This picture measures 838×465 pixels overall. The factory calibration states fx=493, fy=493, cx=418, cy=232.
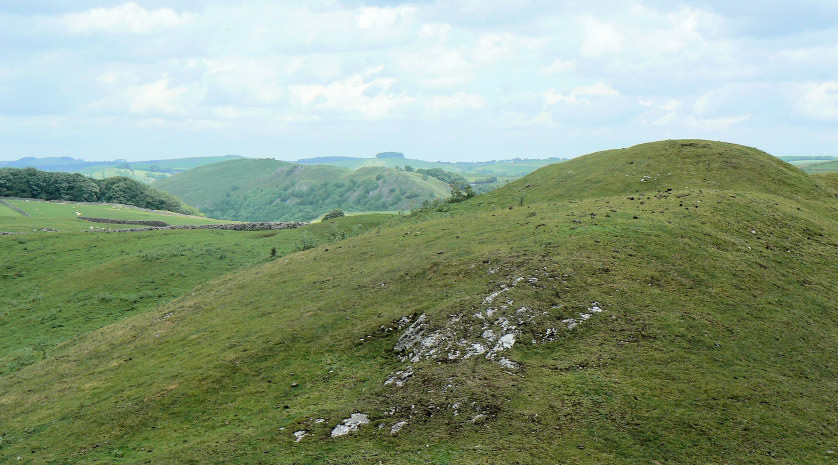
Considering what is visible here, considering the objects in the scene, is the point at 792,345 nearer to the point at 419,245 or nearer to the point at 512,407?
the point at 512,407

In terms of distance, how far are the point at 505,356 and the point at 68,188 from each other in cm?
14866

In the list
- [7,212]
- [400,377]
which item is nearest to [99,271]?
[400,377]

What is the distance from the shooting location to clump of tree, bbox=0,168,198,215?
124062 mm

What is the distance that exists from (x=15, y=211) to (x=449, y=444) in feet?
375

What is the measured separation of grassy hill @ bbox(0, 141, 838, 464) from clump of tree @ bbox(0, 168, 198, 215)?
11431 centimetres

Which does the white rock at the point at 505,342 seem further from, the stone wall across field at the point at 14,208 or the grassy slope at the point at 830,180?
the stone wall across field at the point at 14,208

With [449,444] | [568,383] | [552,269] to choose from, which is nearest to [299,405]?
[449,444]

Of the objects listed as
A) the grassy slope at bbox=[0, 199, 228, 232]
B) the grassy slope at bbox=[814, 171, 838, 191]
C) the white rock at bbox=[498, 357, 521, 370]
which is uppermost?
the grassy slope at bbox=[814, 171, 838, 191]

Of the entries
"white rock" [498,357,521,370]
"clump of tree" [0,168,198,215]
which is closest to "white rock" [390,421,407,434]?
"white rock" [498,357,521,370]

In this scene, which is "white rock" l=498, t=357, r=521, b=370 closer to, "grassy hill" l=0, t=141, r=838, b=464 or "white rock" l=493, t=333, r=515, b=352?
"grassy hill" l=0, t=141, r=838, b=464

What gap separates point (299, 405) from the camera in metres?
19.5

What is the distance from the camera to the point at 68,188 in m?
131

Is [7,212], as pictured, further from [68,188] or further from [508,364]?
[508,364]

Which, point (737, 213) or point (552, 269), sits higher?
point (737, 213)
